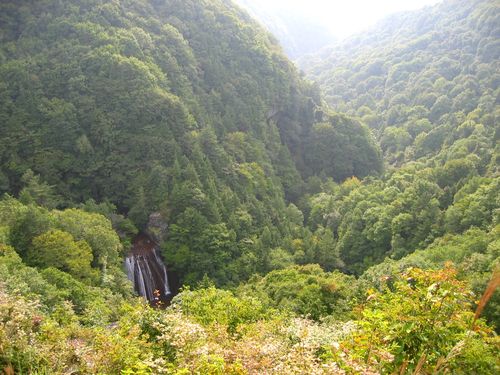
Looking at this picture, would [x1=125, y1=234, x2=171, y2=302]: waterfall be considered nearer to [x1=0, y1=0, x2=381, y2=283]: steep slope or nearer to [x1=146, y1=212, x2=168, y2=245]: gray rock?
[x1=146, y1=212, x2=168, y2=245]: gray rock

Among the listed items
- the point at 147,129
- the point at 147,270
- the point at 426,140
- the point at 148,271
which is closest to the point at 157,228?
the point at 147,270

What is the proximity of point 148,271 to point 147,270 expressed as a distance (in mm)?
189

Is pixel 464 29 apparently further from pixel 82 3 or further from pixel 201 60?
pixel 82 3

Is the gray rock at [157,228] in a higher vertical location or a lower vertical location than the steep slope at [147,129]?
lower

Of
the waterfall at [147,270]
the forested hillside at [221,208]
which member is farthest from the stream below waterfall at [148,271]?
the forested hillside at [221,208]

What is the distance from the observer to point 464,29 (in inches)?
6275

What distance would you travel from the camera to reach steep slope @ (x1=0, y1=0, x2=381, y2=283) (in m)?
59.8

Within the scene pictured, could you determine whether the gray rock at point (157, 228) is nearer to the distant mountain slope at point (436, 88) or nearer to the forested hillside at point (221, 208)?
the forested hillside at point (221, 208)

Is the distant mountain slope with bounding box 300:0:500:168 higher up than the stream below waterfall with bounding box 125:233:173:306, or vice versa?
Result: the distant mountain slope with bounding box 300:0:500:168

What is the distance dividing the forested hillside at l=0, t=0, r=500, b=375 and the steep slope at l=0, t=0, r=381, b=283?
29cm

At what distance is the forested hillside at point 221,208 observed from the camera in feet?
38.7

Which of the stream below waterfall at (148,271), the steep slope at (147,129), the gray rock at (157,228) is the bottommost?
the stream below waterfall at (148,271)

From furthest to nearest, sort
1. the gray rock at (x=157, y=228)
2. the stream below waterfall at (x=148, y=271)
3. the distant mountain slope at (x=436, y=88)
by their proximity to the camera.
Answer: the distant mountain slope at (x=436, y=88), the gray rock at (x=157, y=228), the stream below waterfall at (x=148, y=271)

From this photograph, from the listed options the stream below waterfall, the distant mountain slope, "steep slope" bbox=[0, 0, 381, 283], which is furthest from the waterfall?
the distant mountain slope
